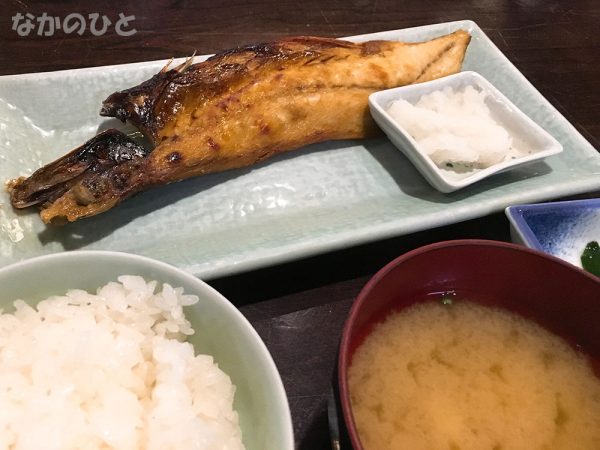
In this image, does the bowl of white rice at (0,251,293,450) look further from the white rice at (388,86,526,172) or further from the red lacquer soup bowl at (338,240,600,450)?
the white rice at (388,86,526,172)

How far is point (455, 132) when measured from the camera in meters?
1.98

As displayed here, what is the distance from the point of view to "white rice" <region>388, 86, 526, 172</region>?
75.8 inches

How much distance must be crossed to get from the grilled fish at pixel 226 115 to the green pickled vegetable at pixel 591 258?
2.76 ft

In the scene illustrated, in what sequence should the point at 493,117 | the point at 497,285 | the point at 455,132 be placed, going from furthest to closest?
the point at 493,117 → the point at 455,132 → the point at 497,285

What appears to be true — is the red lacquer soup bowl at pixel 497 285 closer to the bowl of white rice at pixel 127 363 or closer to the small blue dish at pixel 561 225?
the bowl of white rice at pixel 127 363

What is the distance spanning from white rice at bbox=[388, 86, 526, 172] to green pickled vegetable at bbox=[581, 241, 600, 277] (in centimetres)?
41

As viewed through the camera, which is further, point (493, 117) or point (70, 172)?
point (493, 117)

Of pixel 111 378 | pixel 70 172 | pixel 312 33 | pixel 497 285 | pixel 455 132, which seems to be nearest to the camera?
pixel 111 378

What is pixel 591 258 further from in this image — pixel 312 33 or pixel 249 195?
pixel 312 33

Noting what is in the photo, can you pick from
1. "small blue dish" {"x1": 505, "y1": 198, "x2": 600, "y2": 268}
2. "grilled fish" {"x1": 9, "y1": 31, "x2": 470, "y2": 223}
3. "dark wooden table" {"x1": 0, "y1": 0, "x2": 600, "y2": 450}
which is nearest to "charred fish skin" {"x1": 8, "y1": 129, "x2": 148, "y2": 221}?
"grilled fish" {"x1": 9, "y1": 31, "x2": 470, "y2": 223}

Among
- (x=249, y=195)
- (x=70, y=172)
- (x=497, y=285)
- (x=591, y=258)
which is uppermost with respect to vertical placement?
(x=70, y=172)

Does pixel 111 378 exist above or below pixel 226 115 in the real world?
below

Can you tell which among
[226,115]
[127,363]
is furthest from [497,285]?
[226,115]

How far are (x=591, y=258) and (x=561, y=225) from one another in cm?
14
